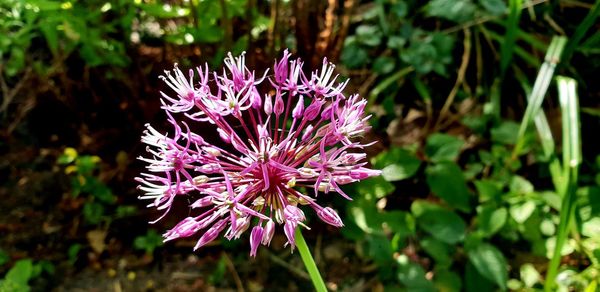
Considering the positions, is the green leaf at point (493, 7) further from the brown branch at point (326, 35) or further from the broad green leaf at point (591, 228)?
the broad green leaf at point (591, 228)

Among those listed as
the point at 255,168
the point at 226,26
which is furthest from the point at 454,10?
the point at 255,168

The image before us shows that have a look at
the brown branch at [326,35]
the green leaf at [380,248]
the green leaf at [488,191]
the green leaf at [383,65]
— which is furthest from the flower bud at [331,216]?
the green leaf at [383,65]

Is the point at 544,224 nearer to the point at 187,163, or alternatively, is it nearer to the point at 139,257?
the point at 187,163

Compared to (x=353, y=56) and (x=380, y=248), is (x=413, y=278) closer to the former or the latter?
(x=380, y=248)

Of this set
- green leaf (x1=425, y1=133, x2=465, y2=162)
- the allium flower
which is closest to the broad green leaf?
green leaf (x1=425, y1=133, x2=465, y2=162)

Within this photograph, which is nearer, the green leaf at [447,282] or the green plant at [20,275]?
the green leaf at [447,282]

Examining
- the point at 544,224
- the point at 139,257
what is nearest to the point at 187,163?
the point at 544,224
